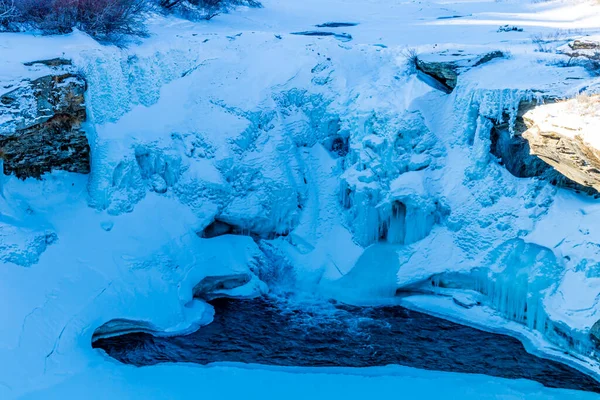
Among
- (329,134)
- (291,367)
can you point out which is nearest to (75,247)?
(291,367)

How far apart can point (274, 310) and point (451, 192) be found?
4.17 m

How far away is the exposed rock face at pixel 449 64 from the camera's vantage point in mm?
13456

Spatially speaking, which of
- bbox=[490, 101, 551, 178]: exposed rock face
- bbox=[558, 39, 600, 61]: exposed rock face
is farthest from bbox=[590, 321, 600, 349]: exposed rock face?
bbox=[558, 39, 600, 61]: exposed rock face

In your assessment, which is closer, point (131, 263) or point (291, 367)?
point (291, 367)

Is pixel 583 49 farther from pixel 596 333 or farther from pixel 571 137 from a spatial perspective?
pixel 596 333

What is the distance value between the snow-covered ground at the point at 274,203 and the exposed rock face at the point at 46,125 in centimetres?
25

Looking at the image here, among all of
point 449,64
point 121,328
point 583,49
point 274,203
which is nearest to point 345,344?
point 274,203

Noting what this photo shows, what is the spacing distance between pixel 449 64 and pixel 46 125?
8140mm

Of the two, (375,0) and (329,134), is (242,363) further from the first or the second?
(375,0)

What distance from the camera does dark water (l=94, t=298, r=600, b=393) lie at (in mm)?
10383

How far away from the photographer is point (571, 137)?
8.48 meters

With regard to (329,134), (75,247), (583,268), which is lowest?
(75,247)

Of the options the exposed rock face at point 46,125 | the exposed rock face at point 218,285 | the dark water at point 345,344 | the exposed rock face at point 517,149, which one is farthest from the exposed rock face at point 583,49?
the exposed rock face at point 46,125

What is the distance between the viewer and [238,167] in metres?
13.7
